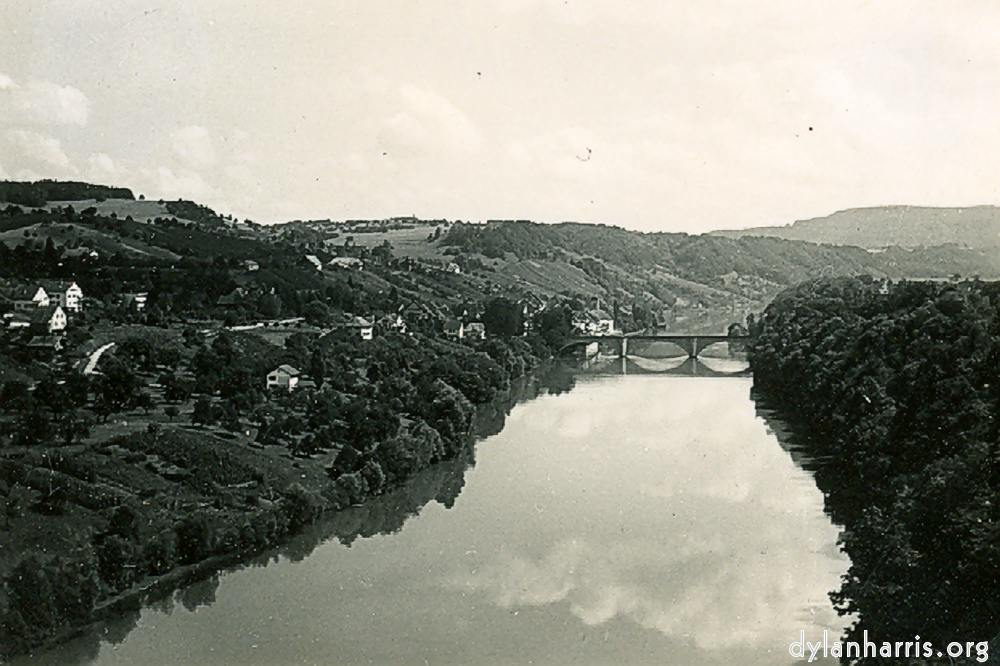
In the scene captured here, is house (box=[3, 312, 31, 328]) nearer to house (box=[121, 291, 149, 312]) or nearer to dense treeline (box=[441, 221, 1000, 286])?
house (box=[121, 291, 149, 312])

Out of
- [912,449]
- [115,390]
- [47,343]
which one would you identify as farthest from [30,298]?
[912,449]

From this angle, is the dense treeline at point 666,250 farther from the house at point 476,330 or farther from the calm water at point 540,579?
the calm water at point 540,579

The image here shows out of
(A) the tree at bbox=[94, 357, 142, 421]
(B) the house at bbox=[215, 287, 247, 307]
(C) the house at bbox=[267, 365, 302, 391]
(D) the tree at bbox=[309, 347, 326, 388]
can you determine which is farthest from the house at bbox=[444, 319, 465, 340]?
(A) the tree at bbox=[94, 357, 142, 421]

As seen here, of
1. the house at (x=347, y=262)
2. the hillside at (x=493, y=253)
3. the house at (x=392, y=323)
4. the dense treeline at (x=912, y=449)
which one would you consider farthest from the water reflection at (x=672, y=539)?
the house at (x=347, y=262)

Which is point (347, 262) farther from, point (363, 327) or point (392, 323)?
point (363, 327)

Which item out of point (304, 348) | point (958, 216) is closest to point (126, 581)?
point (304, 348)

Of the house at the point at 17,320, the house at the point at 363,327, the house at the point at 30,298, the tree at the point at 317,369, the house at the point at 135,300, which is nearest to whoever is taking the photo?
the house at the point at 17,320

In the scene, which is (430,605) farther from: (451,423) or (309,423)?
(451,423)
